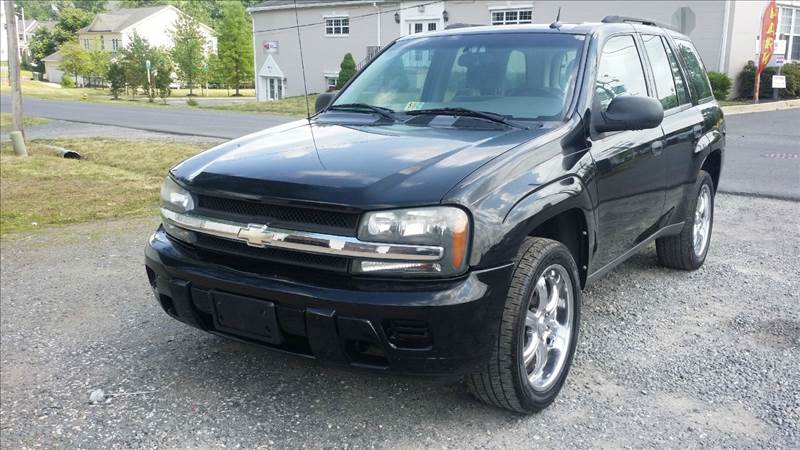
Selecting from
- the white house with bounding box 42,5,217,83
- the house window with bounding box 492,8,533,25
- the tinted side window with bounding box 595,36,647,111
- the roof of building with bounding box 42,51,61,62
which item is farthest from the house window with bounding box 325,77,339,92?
the roof of building with bounding box 42,51,61,62

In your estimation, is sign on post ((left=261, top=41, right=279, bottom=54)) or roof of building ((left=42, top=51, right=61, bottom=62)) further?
roof of building ((left=42, top=51, right=61, bottom=62))

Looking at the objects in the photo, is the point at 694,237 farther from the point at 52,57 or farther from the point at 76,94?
the point at 52,57

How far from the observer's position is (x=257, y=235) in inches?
119

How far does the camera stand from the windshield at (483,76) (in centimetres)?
388

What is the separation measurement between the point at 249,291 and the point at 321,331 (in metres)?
0.39

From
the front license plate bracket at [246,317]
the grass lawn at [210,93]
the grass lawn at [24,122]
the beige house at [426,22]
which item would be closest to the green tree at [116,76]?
the grass lawn at [210,93]

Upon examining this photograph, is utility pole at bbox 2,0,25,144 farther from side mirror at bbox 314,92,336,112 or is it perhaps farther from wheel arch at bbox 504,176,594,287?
wheel arch at bbox 504,176,594,287

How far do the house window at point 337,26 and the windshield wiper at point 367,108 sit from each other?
30.6 m

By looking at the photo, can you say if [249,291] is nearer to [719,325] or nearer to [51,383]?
[51,383]

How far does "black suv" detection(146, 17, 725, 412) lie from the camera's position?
2795 millimetres

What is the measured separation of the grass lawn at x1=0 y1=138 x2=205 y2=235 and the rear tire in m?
5.48

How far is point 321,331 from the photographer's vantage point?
2.85 m

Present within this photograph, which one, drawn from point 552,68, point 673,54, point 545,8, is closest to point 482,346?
point 552,68

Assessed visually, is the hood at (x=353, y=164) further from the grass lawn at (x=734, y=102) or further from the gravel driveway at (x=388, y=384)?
the grass lawn at (x=734, y=102)
